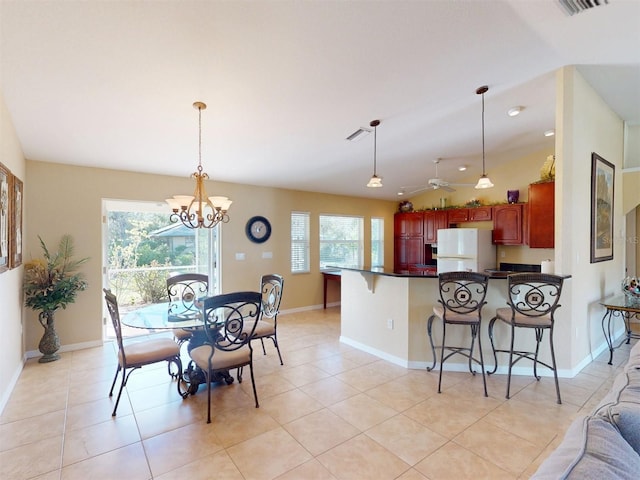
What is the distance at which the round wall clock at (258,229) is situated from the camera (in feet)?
17.5

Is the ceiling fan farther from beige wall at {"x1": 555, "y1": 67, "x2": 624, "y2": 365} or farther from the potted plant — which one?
the potted plant

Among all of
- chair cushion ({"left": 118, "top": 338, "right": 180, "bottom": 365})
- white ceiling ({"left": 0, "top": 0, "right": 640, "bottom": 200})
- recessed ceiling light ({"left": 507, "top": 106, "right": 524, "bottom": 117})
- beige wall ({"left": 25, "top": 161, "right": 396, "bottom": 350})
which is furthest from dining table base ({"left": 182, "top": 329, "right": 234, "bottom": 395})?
recessed ceiling light ({"left": 507, "top": 106, "right": 524, "bottom": 117})

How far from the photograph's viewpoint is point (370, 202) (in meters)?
7.02

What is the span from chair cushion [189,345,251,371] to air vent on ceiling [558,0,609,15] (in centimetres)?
340

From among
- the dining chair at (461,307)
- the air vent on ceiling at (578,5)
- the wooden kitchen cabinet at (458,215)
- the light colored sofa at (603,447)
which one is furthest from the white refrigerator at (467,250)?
the light colored sofa at (603,447)

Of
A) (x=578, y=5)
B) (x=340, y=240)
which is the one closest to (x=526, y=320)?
(x=578, y=5)

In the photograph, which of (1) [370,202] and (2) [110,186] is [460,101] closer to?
(1) [370,202]

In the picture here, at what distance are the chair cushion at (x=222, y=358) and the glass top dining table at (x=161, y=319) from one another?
0.26m

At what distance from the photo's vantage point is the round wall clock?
5344 millimetres

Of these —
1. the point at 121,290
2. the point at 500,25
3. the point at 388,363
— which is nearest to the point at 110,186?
the point at 121,290

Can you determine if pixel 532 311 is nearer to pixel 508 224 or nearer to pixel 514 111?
pixel 514 111

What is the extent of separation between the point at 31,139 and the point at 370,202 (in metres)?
5.67

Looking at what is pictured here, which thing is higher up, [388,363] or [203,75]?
[203,75]

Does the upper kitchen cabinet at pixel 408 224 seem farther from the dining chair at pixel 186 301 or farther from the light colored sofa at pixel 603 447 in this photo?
the light colored sofa at pixel 603 447
